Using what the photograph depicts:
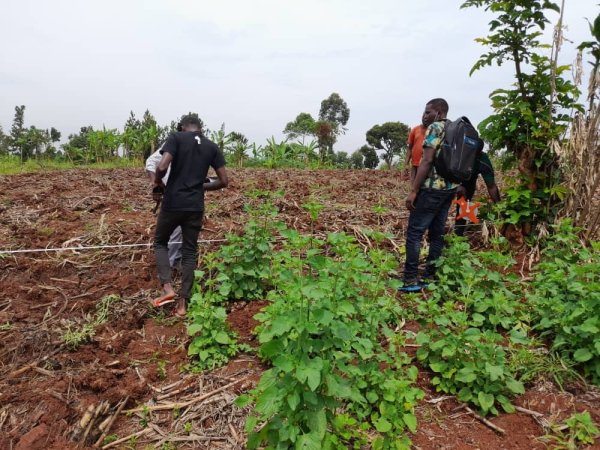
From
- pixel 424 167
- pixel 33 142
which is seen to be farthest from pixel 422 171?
pixel 33 142

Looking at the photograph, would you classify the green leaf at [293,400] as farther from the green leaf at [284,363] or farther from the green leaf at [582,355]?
the green leaf at [582,355]

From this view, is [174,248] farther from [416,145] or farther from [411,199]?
[416,145]

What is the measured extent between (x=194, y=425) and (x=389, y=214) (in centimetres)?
433

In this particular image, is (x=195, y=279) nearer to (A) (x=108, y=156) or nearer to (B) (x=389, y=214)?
(B) (x=389, y=214)

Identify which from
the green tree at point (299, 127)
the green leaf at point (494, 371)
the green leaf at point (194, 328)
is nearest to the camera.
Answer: the green leaf at point (494, 371)

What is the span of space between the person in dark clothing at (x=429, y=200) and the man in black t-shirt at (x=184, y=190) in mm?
1789

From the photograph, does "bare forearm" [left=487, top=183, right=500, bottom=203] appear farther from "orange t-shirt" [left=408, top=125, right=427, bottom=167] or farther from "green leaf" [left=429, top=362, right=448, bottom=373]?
"green leaf" [left=429, top=362, right=448, bottom=373]

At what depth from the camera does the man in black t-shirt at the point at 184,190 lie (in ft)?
12.1

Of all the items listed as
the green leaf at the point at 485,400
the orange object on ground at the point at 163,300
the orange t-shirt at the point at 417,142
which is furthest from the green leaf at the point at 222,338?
the orange t-shirt at the point at 417,142

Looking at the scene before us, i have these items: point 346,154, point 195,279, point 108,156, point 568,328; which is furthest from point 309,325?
point 346,154

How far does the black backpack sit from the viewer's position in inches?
159

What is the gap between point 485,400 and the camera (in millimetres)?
2678

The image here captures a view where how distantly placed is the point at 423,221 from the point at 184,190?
Answer: 7.15ft

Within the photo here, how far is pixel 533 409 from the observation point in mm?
2764
